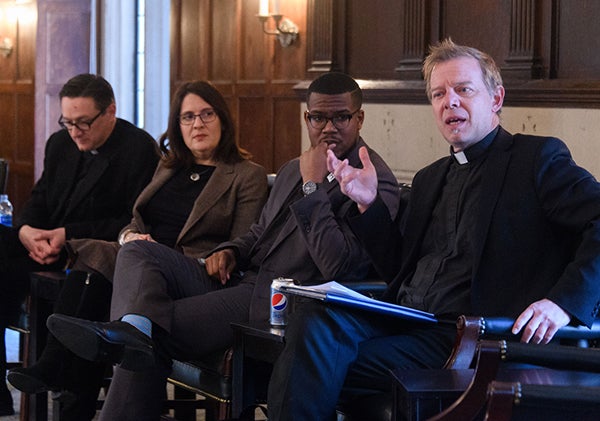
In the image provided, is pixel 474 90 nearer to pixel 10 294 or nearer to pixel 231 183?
pixel 231 183

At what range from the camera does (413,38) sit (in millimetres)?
6223

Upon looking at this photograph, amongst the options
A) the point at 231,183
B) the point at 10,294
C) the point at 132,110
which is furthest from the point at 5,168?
the point at 132,110

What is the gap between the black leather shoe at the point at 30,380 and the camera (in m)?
4.19

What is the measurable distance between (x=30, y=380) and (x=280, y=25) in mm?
3958

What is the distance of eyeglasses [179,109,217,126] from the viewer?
15.2 feet

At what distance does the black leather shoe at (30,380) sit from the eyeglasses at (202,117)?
3.79 feet

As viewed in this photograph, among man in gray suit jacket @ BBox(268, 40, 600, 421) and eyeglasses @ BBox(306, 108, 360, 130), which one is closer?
man in gray suit jacket @ BBox(268, 40, 600, 421)

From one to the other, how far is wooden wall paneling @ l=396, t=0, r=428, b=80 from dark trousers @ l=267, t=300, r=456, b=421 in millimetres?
3116

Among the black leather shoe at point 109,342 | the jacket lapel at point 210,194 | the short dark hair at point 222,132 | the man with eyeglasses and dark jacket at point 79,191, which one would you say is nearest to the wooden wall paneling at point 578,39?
the short dark hair at point 222,132

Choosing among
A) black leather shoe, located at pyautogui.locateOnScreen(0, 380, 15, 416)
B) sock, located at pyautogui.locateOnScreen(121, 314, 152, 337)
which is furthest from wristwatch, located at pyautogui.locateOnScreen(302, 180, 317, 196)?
black leather shoe, located at pyautogui.locateOnScreen(0, 380, 15, 416)

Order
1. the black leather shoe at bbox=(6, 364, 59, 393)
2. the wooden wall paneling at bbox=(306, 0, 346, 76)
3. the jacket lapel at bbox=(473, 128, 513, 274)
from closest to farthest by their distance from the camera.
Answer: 1. the jacket lapel at bbox=(473, 128, 513, 274)
2. the black leather shoe at bbox=(6, 364, 59, 393)
3. the wooden wall paneling at bbox=(306, 0, 346, 76)

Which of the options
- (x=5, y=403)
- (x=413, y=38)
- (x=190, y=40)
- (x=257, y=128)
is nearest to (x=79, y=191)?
(x=5, y=403)

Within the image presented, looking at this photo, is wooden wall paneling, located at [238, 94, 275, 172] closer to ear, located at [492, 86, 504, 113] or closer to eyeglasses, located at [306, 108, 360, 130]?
eyeglasses, located at [306, 108, 360, 130]

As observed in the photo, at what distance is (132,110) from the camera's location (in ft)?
33.7
